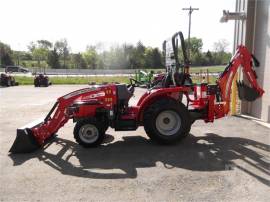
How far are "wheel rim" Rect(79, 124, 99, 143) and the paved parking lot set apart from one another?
0.73 feet

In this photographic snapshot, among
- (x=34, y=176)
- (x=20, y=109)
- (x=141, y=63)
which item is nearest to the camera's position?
(x=34, y=176)

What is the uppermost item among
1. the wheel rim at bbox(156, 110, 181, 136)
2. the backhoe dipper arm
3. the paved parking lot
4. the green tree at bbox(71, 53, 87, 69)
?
the green tree at bbox(71, 53, 87, 69)

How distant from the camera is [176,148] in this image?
22.6 feet

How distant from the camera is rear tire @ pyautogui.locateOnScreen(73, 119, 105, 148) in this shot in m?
6.93

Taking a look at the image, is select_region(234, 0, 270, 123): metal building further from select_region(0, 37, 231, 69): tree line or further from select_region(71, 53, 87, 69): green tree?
select_region(71, 53, 87, 69): green tree

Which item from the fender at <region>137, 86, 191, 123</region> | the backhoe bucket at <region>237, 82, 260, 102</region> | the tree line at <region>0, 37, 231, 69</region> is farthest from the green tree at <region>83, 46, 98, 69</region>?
the fender at <region>137, 86, 191, 123</region>

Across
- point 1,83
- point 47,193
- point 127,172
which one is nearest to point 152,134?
point 127,172

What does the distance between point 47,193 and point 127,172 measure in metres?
1.35

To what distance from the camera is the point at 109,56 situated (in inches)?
3319

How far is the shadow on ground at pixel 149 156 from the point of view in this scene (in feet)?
18.5

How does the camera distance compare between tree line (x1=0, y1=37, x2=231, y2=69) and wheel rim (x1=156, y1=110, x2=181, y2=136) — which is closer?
wheel rim (x1=156, y1=110, x2=181, y2=136)

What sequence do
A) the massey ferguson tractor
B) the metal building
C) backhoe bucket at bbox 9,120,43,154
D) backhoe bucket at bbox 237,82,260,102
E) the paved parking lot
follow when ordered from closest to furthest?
the paved parking lot
backhoe bucket at bbox 9,120,43,154
the massey ferguson tractor
backhoe bucket at bbox 237,82,260,102
the metal building

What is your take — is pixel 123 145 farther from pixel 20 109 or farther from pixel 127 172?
pixel 20 109

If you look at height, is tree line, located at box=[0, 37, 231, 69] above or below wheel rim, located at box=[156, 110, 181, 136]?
above
